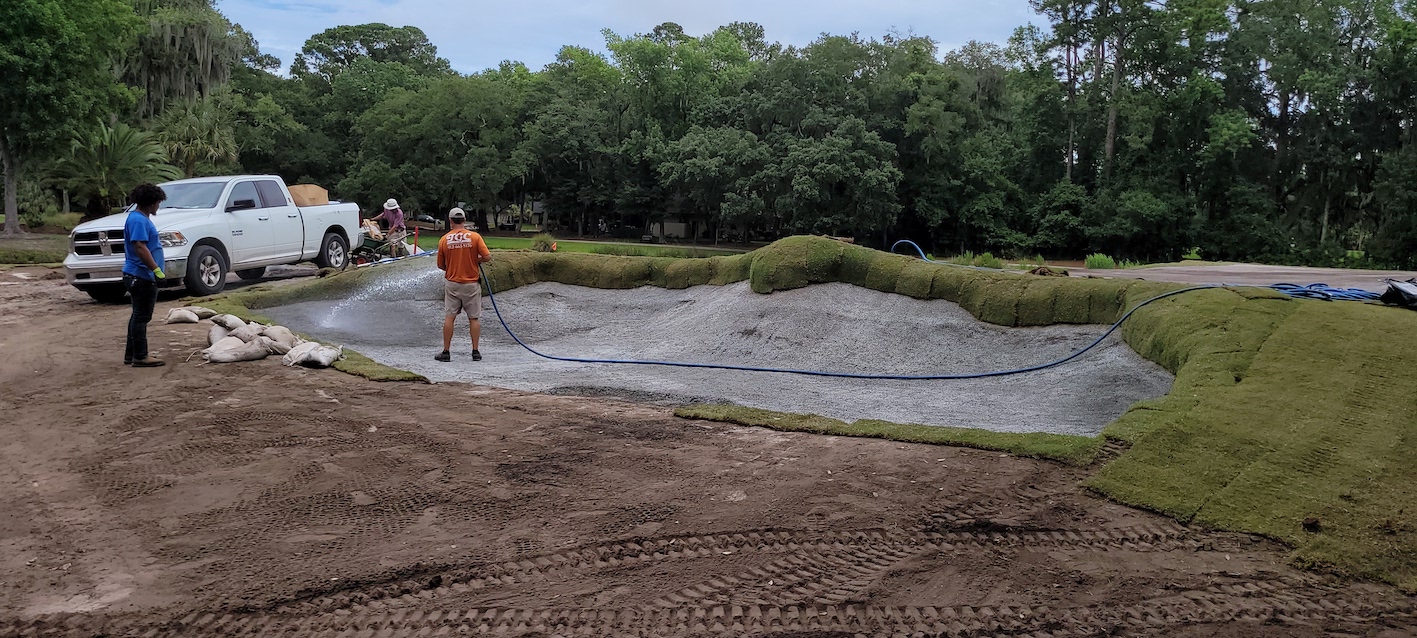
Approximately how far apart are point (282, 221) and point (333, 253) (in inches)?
66.3

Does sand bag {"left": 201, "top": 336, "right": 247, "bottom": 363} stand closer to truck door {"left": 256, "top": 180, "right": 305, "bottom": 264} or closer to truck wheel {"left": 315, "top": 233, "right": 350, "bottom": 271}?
truck door {"left": 256, "top": 180, "right": 305, "bottom": 264}

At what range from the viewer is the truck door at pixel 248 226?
14.4 metres

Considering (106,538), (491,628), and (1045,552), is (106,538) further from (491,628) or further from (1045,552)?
(1045,552)

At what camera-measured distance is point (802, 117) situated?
4062cm

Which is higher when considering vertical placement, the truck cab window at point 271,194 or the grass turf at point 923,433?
the truck cab window at point 271,194

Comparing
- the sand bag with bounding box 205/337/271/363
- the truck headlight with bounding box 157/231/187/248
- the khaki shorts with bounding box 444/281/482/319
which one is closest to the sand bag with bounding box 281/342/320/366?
the sand bag with bounding box 205/337/271/363

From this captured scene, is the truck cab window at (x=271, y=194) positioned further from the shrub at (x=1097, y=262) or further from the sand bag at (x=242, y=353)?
the shrub at (x=1097, y=262)

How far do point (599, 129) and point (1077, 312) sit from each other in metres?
40.0

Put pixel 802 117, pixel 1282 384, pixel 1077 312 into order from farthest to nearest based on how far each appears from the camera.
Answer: pixel 802 117 < pixel 1077 312 < pixel 1282 384

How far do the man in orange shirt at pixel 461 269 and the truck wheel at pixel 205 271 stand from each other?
5.78 metres

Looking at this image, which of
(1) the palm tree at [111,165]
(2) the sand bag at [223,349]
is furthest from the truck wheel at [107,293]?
(1) the palm tree at [111,165]

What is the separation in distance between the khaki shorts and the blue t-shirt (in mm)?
2837

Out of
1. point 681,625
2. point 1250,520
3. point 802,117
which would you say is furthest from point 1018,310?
point 802,117

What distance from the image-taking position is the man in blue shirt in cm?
873
